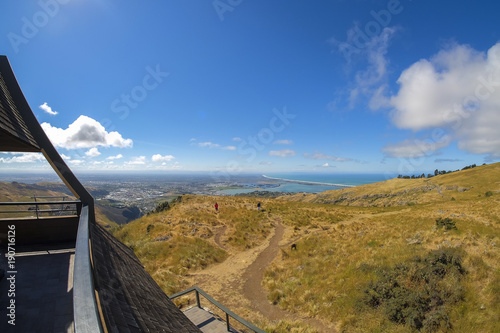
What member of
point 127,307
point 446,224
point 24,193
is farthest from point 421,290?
point 24,193

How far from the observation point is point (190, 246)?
1767cm

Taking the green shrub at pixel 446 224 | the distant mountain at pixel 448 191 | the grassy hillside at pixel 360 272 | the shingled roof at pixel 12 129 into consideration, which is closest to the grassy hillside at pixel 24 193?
the shingled roof at pixel 12 129

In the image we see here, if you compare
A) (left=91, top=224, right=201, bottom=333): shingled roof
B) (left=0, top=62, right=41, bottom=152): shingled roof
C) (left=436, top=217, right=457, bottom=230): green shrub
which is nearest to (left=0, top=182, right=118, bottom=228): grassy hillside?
(left=0, top=62, right=41, bottom=152): shingled roof

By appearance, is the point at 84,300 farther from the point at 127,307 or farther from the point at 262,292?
the point at 262,292

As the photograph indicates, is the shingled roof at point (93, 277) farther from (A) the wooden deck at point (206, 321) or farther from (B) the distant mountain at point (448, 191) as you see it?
(B) the distant mountain at point (448, 191)

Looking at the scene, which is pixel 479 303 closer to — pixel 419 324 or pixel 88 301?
pixel 419 324

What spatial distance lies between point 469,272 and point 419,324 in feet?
12.8

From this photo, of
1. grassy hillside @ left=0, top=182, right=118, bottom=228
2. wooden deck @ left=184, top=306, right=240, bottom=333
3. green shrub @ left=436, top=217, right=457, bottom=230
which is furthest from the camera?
green shrub @ left=436, top=217, right=457, bottom=230

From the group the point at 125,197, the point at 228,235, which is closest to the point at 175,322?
the point at 228,235

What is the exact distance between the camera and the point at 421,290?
857 cm

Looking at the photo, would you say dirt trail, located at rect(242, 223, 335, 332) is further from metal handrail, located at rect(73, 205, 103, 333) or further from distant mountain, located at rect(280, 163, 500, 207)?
distant mountain, located at rect(280, 163, 500, 207)

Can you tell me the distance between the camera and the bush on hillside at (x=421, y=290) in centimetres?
757

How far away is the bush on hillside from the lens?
298 inches

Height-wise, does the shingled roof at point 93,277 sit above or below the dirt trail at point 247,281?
above
